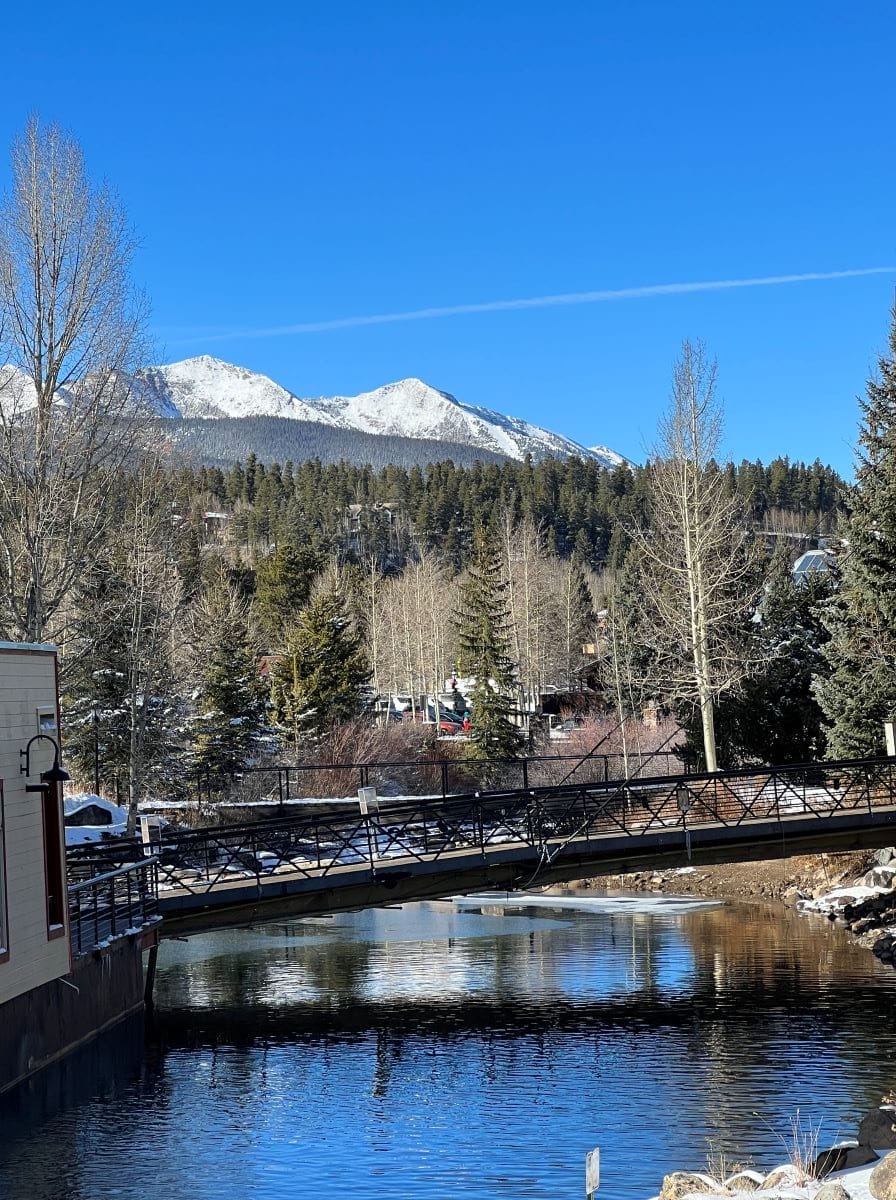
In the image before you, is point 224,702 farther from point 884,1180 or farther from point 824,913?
point 884,1180

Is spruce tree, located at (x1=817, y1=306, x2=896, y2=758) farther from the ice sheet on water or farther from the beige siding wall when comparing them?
the beige siding wall

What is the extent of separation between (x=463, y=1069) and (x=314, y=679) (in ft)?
115

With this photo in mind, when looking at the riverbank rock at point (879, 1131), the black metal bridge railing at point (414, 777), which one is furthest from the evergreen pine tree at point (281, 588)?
the riverbank rock at point (879, 1131)

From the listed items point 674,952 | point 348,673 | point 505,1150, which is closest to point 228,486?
point 348,673

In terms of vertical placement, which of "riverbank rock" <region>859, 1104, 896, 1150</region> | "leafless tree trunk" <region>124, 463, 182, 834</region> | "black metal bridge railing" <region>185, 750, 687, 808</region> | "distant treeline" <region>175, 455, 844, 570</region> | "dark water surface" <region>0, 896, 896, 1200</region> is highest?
"distant treeline" <region>175, 455, 844, 570</region>

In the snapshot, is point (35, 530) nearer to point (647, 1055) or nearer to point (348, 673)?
point (647, 1055)

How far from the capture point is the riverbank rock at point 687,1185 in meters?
11.9

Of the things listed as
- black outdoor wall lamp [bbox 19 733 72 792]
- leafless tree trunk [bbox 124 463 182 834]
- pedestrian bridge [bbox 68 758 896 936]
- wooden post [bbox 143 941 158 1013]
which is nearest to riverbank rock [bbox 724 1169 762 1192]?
black outdoor wall lamp [bbox 19 733 72 792]

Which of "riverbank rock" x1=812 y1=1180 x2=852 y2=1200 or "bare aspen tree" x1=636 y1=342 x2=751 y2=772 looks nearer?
"riverbank rock" x1=812 y1=1180 x2=852 y2=1200

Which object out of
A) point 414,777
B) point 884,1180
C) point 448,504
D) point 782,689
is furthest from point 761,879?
point 448,504

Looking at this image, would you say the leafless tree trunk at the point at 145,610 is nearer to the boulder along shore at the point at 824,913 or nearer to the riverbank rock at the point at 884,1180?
the boulder along shore at the point at 824,913

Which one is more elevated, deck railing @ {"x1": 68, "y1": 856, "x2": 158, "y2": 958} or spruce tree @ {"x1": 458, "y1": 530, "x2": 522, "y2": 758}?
spruce tree @ {"x1": 458, "y1": 530, "x2": 522, "y2": 758}

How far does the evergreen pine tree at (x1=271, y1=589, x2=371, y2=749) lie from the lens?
2112 inches

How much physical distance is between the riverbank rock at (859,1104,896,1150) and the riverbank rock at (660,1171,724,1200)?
219 cm
